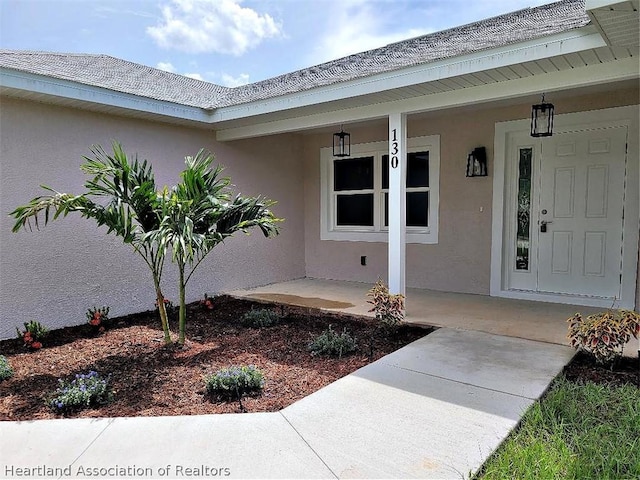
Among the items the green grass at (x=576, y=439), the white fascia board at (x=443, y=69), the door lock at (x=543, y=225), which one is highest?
the white fascia board at (x=443, y=69)

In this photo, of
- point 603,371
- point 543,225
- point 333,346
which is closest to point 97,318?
point 333,346

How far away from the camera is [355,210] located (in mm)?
8164

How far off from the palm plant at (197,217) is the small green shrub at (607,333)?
302 cm

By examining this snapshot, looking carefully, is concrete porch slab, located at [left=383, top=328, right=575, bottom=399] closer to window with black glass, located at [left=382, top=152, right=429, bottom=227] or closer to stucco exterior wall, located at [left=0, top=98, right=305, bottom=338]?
window with black glass, located at [left=382, top=152, right=429, bottom=227]

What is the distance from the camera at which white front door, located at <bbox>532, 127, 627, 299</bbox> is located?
5555 mm

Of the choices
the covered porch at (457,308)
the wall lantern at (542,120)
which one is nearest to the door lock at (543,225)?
the covered porch at (457,308)

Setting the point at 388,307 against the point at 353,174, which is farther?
the point at 353,174

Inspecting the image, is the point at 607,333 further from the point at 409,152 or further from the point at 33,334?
the point at 33,334

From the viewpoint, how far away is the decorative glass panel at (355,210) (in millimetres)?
7984

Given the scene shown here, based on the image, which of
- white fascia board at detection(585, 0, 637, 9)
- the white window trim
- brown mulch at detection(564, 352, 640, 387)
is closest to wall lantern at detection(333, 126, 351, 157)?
the white window trim

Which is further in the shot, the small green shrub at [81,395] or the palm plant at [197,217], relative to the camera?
the palm plant at [197,217]

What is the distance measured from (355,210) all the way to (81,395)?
587 cm

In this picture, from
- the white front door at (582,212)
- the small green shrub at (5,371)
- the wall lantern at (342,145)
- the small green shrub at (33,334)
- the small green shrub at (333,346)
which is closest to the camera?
the small green shrub at (5,371)

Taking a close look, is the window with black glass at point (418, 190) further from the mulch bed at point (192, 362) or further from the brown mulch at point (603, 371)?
the brown mulch at point (603, 371)
